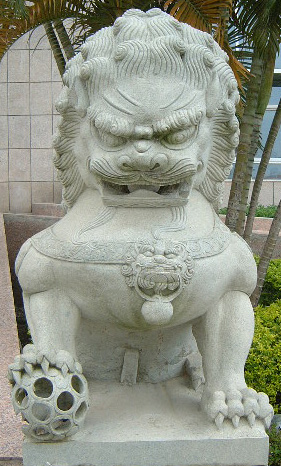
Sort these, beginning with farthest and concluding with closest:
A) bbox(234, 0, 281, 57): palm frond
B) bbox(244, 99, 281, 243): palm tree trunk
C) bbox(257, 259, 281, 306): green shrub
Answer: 1. bbox(257, 259, 281, 306): green shrub
2. bbox(244, 99, 281, 243): palm tree trunk
3. bbox(234, 0, 281, 57): palm frond

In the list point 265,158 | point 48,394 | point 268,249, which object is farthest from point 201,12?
point 48,394

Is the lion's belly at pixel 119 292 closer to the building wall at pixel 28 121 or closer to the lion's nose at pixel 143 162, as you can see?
the lion's nose at pixel 143 162

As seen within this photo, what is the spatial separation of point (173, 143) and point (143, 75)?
22cm

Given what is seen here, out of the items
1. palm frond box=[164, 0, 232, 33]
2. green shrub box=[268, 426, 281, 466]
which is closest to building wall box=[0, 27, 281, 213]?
palm frond box=[164, 0, 232, 33]

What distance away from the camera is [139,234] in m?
1.93

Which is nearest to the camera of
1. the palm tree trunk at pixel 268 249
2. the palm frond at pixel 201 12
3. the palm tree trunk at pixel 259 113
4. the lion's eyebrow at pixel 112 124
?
the lion's eyebrow at pixel 112 124

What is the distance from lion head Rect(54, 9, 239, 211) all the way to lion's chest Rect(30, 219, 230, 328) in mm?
171

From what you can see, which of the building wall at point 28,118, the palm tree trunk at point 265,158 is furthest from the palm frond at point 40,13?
the building wall at point 28,118

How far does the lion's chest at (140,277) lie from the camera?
187 cm

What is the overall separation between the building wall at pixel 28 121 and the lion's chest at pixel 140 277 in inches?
331

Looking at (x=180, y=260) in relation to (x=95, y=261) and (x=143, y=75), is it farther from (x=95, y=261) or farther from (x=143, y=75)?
(x=143, y=75)

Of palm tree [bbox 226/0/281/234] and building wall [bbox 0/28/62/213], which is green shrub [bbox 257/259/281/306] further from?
building wall [bbox 0/28/62/213]

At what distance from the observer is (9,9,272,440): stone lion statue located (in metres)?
1.83

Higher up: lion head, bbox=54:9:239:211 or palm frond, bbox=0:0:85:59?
lion head, bbox=54:9:239:211
